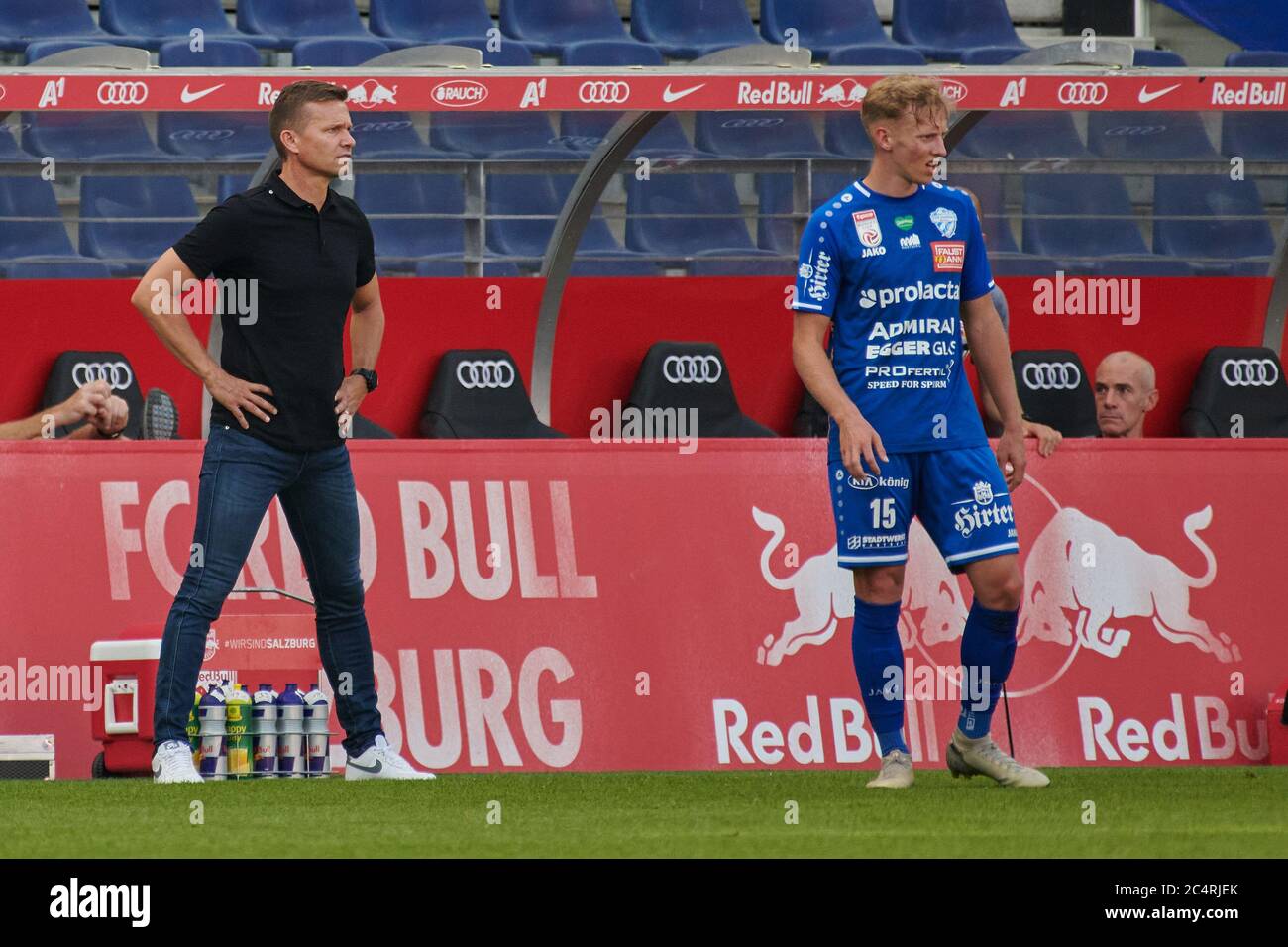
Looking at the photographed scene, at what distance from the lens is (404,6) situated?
1331 cm

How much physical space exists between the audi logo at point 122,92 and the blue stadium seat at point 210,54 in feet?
9.77

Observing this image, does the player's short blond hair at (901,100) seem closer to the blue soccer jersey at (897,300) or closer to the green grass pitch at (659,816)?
the blue soccer jersey at (897,300)

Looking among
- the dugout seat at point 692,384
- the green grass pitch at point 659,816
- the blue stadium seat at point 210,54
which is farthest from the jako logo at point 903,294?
the blue stadium seat at point 210,54

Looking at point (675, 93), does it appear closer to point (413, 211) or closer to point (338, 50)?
point (413, 211)

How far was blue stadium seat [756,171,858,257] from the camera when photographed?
9.93 m

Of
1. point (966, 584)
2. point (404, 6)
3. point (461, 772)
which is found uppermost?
point (404, 6)

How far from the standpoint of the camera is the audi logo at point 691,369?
986cm

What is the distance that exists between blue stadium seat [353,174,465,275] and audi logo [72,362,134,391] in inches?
47.5

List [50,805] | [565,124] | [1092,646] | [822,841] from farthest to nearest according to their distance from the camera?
[565,124] → [1092,646] → [50,805] → [822,841]

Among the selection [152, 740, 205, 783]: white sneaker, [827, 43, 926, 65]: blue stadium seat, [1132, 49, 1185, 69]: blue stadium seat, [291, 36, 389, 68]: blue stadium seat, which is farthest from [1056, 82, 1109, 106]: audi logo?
[152, 740, 205, 783]: white sneaker

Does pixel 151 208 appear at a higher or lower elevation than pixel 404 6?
lower

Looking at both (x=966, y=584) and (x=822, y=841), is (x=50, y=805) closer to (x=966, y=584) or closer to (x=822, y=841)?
(x=822, y=841)

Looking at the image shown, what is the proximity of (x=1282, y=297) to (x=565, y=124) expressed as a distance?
3.45 metres
